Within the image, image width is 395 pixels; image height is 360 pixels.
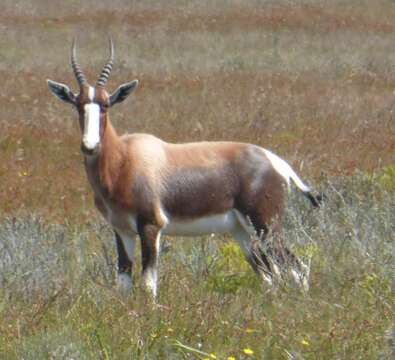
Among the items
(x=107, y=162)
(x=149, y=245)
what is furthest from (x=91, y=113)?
(x=149, y=245)

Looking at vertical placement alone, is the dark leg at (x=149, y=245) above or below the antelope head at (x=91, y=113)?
below

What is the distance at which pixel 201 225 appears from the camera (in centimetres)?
873

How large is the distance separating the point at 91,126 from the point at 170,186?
2.47 feet

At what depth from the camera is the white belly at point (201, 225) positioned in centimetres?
868

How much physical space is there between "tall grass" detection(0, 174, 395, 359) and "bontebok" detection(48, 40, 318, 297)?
0.71ft

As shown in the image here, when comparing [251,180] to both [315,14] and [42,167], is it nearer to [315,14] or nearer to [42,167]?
[42,167]

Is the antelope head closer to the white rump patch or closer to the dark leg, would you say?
the dark leg

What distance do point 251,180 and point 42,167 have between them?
6.43 m

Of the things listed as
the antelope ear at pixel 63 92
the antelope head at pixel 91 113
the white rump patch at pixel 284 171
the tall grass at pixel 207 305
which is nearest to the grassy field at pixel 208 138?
the tall grass at pixel 207 305

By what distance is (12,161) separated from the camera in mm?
15008

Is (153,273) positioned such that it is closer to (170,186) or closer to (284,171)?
(170,186)

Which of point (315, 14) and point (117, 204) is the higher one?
point (117, 204)

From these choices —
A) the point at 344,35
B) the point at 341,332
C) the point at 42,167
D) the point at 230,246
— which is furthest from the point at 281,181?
the point at 344,35

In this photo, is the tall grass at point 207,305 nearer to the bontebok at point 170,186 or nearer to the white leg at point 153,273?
Answer: the white leg at point 153,273
